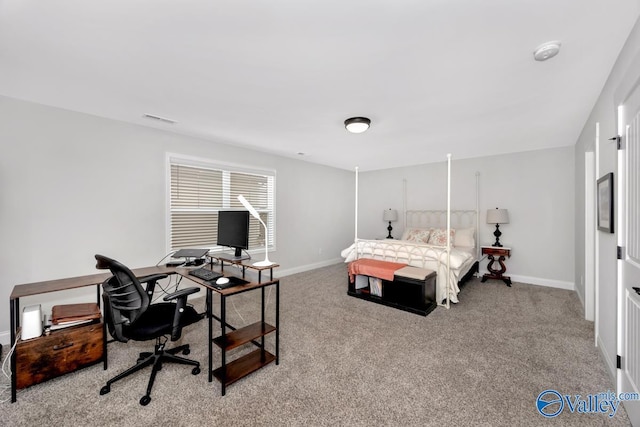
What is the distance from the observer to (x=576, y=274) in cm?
408

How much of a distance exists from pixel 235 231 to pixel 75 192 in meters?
1.84

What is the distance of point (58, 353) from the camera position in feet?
6.58

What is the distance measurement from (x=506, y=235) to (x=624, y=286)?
344 centimetres

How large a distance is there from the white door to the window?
428 centimetres

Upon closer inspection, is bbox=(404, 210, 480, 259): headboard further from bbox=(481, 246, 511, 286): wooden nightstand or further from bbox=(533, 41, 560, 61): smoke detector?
bbox=(533, 41, 560, 61): smoke detector

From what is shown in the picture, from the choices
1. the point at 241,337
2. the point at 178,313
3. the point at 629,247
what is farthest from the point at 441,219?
the point at 178,313

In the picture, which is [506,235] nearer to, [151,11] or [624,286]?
[624,286]

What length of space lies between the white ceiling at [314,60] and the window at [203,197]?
0.74 metres

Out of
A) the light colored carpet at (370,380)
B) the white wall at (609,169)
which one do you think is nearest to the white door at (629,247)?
the white wall at (609,169)

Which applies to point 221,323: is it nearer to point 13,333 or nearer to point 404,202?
point 13,333

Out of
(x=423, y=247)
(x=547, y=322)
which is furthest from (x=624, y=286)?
(x=423, y=247)

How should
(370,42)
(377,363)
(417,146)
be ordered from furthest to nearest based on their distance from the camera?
(417,146) → (377,363) → (370,42)

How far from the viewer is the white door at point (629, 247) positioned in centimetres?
149

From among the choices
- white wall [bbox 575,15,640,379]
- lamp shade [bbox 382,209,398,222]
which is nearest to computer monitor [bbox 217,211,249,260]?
white wall [bbox 575,15,640,379]
